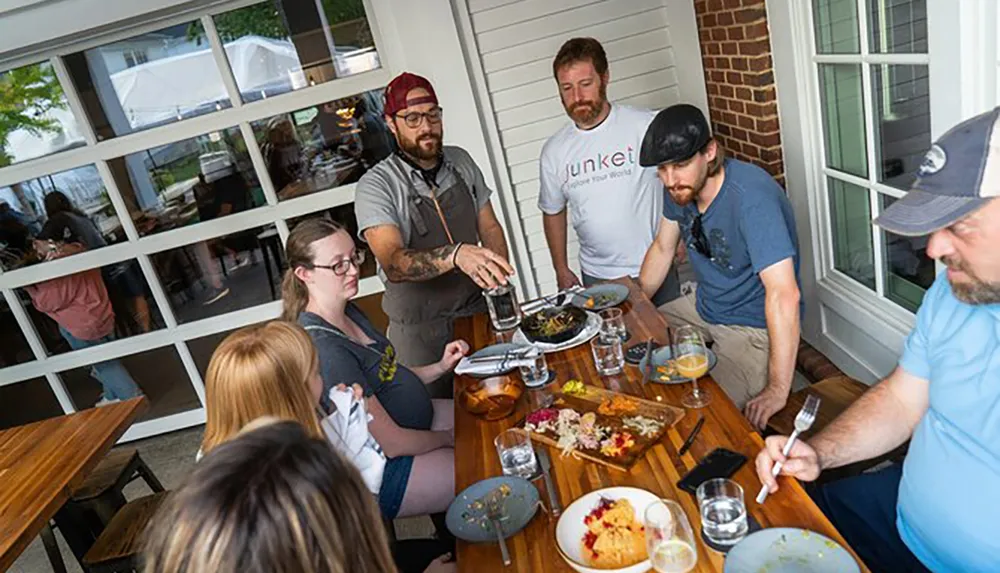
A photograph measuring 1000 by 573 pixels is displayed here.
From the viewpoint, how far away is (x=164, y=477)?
3.69m

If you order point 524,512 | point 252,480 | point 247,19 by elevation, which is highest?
point 247,19

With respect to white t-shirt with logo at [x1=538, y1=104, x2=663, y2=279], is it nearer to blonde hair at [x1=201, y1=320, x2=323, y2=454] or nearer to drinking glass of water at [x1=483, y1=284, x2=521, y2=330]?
drinking glass of water at [x1=483, y1=284, x2=521, y2=330]

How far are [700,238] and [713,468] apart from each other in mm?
1091

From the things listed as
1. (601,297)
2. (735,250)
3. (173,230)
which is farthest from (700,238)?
(173,230)

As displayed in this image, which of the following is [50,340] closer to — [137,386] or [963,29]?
[137,386]

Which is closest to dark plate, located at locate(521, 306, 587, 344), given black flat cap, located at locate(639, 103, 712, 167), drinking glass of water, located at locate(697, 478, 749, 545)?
black flat cap, located at locate(639, 103, 712, 167)

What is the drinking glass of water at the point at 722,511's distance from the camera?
4.05 ft

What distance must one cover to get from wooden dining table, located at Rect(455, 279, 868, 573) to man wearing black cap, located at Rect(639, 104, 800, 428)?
348mm

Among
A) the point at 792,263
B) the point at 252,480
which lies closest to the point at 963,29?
the point at 792,263

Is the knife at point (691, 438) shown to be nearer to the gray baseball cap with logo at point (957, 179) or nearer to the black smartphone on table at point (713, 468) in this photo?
the black smartphone on table at point (713, 468)

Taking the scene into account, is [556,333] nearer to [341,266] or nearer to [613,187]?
[341,266]

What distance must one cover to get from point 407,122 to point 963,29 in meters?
1.71

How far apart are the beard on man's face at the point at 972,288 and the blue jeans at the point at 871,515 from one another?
0.61 meters

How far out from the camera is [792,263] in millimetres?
2029
